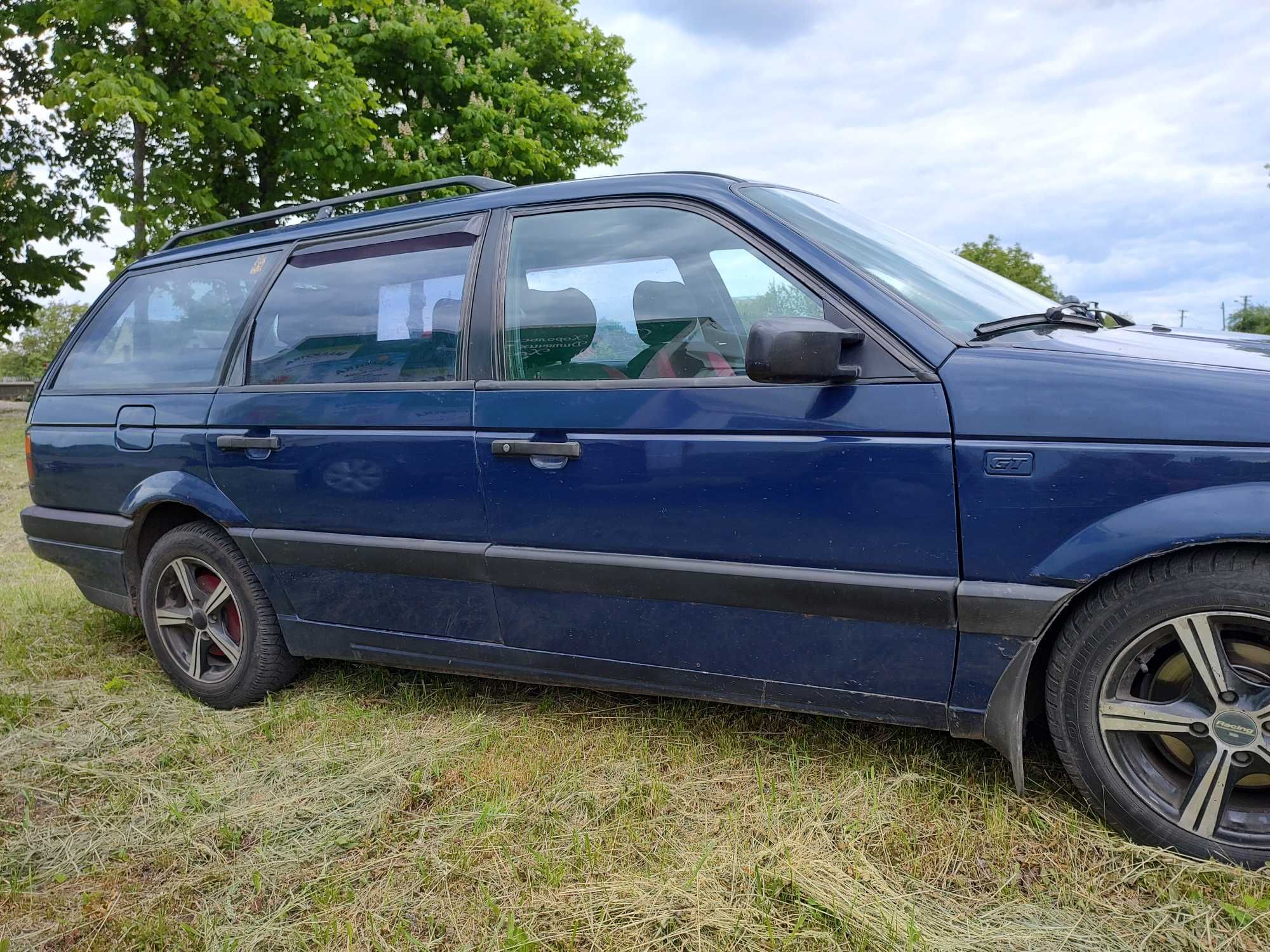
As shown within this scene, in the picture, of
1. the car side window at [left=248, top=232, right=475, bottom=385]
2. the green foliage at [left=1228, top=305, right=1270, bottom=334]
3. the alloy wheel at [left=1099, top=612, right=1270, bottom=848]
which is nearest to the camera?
the alloy wheel at [left=1099, top=612, right=1270, bottom=848]

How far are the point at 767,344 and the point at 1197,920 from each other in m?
1.55

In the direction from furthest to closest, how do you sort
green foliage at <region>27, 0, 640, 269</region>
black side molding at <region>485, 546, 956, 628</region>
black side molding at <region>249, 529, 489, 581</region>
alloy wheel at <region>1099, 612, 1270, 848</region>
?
green foliage at <region>27, 0, 640, 269</region>
black side molding at <region>249, 529, 489, 581</region>
black side molding at <region>485, 546, 956, 628</region>
alloy wheel at <region>1099, 612, 1270, 848</region>

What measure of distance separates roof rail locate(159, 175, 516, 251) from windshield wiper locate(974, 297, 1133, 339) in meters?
1.57

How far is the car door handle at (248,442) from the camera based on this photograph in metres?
3.16

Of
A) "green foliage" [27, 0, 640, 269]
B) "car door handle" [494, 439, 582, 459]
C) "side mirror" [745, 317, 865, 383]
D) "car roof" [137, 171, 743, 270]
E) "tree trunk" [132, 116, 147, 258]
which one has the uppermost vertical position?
"green foliage" [27, 0, 640, 269]

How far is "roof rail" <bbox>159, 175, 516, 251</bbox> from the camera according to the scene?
3.20 meters

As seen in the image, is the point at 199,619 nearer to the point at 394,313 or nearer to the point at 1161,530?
the point at 394,313

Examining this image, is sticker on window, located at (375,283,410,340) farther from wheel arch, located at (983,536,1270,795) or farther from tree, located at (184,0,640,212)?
tree, located at (184,0,640,212)

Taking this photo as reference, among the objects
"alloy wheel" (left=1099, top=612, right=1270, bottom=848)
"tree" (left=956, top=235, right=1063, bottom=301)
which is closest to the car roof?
"alloy wheel" (left=1099, top=612, right=1270, bottom=848)

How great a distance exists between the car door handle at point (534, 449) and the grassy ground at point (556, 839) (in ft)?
3.08

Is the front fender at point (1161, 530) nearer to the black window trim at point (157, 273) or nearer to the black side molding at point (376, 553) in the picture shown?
the black side molding at point (376, 553)

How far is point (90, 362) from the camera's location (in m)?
3.86

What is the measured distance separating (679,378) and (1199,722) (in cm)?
150

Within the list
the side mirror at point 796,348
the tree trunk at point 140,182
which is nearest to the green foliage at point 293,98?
the tree trunk at point 140,182
